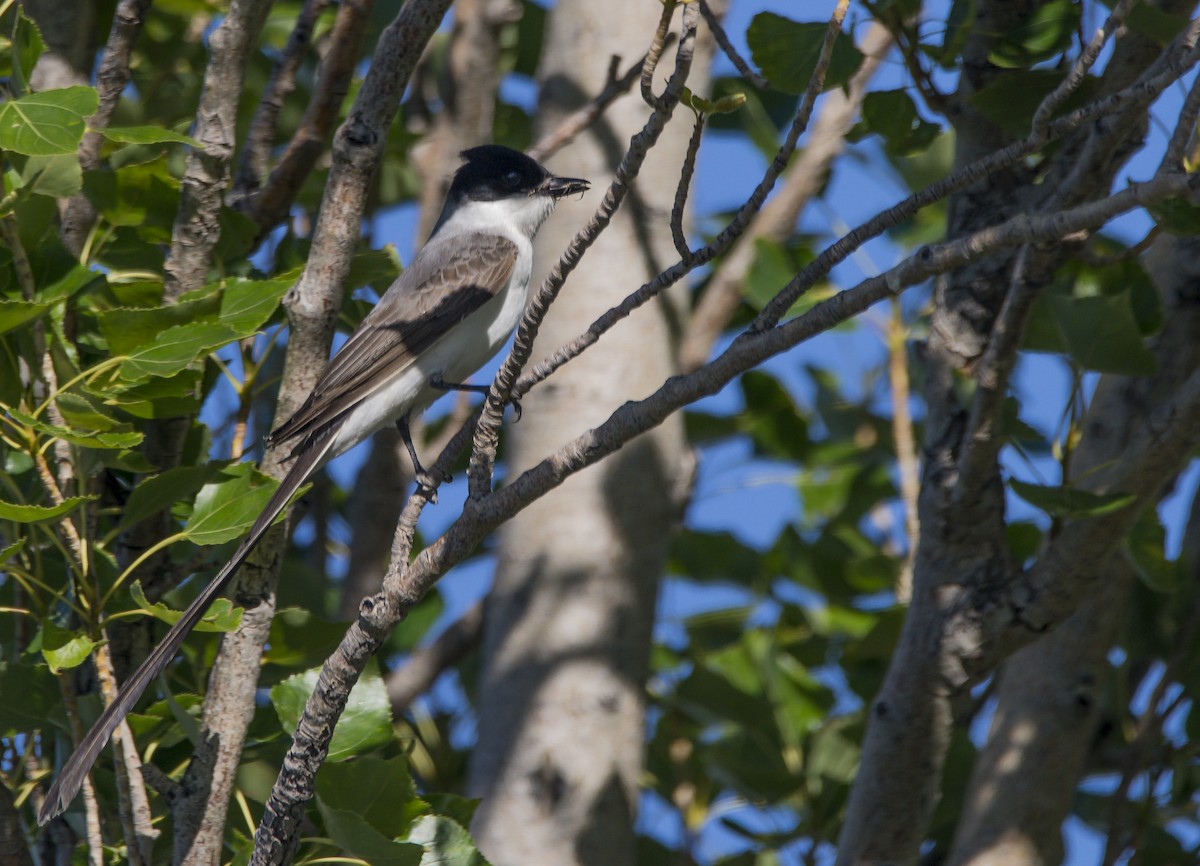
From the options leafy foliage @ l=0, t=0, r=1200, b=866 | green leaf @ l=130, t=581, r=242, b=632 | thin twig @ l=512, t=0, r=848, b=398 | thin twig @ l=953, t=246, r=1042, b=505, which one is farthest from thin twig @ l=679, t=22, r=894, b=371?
green leaf @ l=130, t=581, r=242, b=632

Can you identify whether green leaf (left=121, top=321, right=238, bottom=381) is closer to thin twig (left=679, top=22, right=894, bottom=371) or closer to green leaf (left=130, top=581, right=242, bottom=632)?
green leaf (left=130, top=581, right=242, bottom=632)

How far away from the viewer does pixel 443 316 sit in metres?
3.87

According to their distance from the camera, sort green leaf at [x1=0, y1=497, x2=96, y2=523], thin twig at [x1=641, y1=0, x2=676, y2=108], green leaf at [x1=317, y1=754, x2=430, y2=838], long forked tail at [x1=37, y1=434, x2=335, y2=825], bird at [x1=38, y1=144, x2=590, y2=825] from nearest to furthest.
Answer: thin twig at [x1=641, y1=0, x2=676, y2=108] → green leaf at [x1=0, y1=497, x2=96, y2=523] → long forked tail at [x1=37, y1=434, x2=335, y2=825] → green leaf at [x1=317, y1=754, x2=430, y2=838] → bird at [x1=38, y1=144, x2=590, y2=825]

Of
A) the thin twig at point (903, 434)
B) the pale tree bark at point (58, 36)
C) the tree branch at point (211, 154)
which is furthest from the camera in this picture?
the thin twig at point (903, 434)

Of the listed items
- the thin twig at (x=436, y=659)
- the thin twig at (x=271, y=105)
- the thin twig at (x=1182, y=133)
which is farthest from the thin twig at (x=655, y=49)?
the thin twig at (x=436, y=659)

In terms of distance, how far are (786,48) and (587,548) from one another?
146 cm

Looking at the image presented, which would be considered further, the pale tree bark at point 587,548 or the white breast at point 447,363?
the white breast at point 447,363

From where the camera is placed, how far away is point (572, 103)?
4078 millimetres

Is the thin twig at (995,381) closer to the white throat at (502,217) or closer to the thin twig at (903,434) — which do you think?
the thin twig at (903,434)

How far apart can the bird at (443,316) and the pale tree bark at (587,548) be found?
6.6 inches

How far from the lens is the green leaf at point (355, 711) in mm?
2620

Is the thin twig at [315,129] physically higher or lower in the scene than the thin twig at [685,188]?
higher

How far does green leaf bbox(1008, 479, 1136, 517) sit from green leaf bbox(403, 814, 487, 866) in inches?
53.3

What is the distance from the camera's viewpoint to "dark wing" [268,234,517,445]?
356 cm
